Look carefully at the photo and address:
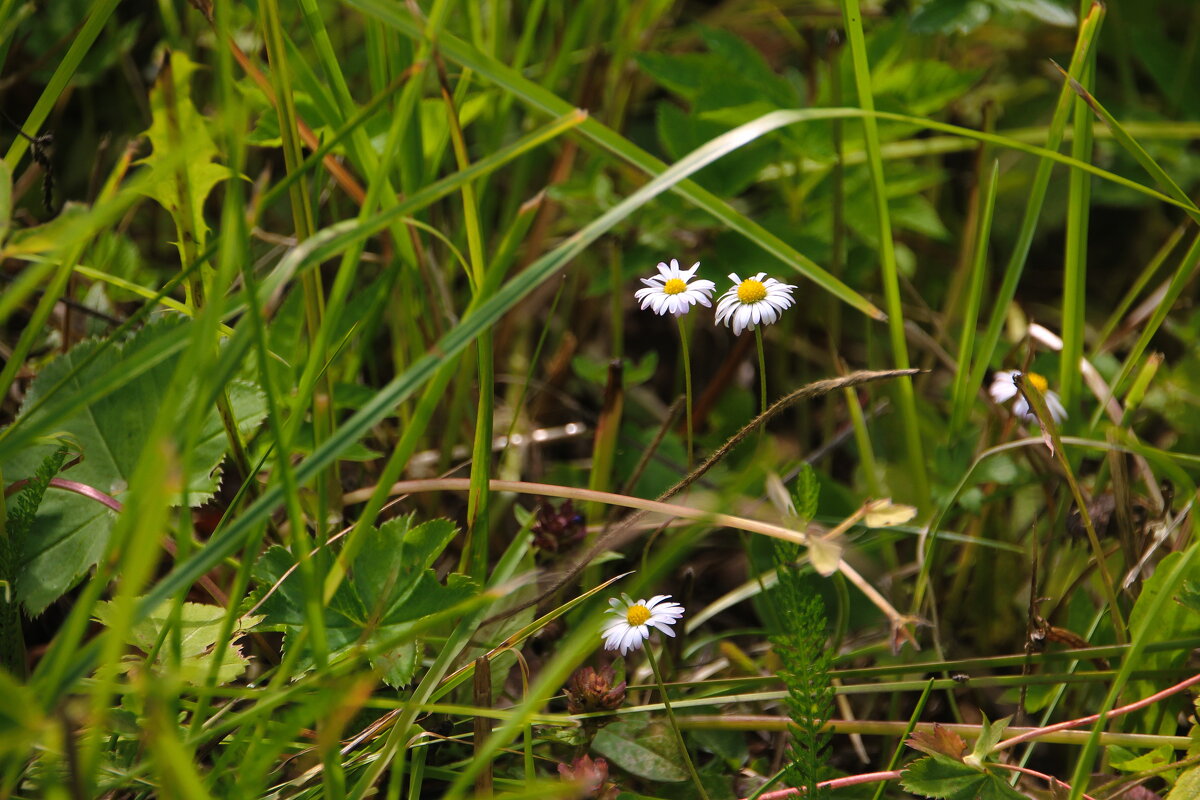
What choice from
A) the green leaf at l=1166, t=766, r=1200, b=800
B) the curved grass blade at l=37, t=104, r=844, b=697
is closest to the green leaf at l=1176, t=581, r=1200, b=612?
the green leaf at l=1166, t=766, r=1200, b=800

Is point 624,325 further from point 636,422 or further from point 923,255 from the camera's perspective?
point 923,255

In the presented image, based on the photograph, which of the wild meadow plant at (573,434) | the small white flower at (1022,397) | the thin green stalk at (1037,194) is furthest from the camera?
the small white flower at (1022,397)

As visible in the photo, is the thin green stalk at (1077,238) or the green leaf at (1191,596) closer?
the green leaf at (1191,596)

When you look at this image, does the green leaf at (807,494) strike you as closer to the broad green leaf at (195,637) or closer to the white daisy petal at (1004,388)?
the white daisy petal at (1004,388)

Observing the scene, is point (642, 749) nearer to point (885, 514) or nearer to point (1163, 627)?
point (885, 514)

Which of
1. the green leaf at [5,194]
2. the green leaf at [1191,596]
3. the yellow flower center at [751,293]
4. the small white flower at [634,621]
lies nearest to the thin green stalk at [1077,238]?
the green leaf at [1191,596]

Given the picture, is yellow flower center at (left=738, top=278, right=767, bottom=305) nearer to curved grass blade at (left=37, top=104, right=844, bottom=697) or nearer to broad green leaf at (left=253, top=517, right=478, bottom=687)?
curved grass blade at (left=37, top=104, right=844, bottom=697)

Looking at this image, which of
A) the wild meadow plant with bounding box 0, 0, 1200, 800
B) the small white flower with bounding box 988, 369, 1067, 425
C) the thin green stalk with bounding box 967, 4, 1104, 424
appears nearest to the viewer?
the wild meadow plant with bounding box 0, 0, 1200, 800
